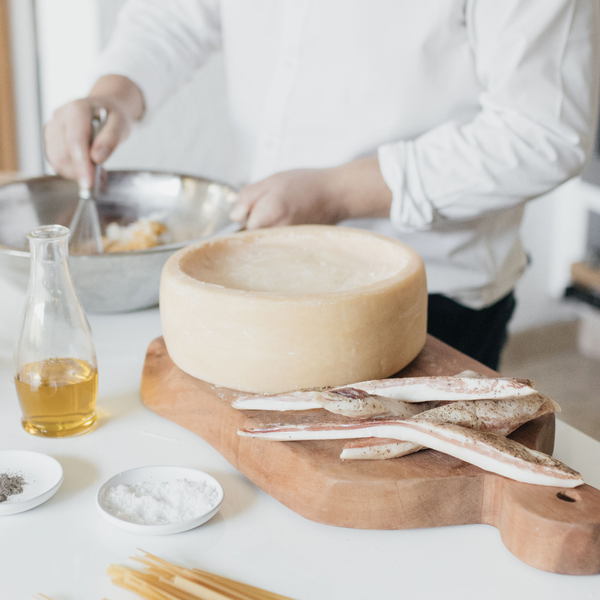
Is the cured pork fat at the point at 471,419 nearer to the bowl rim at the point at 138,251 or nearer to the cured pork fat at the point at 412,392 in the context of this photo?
the cured pork fat at the point at 412,392

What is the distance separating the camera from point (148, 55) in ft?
5.16

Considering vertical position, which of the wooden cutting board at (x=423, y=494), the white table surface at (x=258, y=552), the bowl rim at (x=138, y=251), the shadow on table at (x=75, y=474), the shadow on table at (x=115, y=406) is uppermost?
the bowl rim at (x=138, y=251)

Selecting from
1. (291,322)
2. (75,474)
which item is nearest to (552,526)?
(291,322)

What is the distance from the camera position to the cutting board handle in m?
0.59

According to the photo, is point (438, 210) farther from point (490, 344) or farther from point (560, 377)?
point (560, 377)

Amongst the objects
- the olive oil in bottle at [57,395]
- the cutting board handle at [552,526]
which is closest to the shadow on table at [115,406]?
the olive oil in bottle at [57,395]

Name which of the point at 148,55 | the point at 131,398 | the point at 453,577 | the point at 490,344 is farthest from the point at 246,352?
the point at 148,55

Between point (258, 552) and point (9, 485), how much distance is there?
26 cm

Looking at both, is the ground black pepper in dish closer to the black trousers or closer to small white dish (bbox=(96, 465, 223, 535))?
small white dish (bbox=(96, 465, 223, 535))

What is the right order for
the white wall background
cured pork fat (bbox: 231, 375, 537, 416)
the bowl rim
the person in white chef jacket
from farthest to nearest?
1. the white wall background
2. the person in white chef jacket
3. the bowl rim
4. cured pork fat (bbox: 231, 375, 537, 416)

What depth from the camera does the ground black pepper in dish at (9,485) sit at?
0.68 metres

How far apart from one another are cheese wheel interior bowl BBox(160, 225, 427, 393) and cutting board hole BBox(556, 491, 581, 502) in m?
0.26

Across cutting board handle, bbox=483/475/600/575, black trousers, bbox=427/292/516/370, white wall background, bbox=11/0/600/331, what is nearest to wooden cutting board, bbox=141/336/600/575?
cutting board handle, bbox=483/475/600/575

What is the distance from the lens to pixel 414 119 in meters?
1.26
